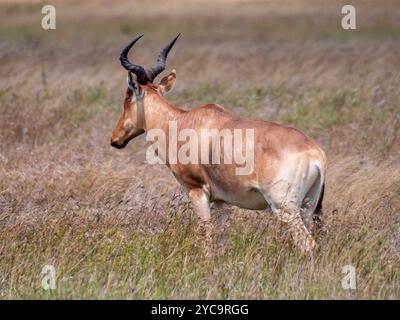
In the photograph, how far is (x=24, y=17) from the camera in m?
32.1

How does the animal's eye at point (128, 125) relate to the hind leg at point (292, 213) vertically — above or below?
above

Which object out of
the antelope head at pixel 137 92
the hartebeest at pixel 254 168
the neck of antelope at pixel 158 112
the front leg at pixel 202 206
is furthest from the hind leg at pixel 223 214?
the antelope head at pixel 137 92

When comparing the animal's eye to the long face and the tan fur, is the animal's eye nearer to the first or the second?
the long face

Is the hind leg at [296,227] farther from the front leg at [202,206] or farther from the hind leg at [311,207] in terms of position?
the front leg at [202,206]

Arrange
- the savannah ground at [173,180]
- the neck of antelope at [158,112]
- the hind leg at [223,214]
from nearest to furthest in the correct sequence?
the savannah ground at [173,180] → the hind leg at [223,214] → the neck of antelope at [158,112]

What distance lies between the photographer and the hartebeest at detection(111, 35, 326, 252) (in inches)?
304

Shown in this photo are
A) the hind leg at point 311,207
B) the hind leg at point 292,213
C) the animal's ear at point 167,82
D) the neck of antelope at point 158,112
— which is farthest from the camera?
the animal's ear at point 167,82

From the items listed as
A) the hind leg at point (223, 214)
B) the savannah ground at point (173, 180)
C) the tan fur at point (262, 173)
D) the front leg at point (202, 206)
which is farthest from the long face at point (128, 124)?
the hind leg at point (223, 214)

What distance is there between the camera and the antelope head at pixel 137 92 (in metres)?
8.74

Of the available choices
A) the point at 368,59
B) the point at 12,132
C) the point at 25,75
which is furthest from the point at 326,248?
the point at 368,59

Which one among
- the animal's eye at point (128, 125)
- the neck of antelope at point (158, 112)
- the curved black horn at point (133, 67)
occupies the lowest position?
the animal's eye at point (128, 125)

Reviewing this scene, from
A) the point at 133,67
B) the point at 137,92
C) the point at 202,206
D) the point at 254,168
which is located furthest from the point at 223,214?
the point at 133,67

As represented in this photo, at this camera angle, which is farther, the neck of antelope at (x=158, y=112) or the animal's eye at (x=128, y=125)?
the animal's eye at (x=128, y=125)

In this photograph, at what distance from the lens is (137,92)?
880 centimetres
